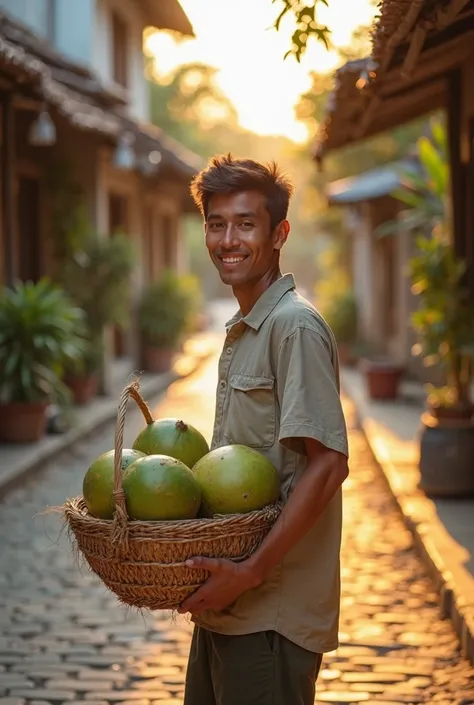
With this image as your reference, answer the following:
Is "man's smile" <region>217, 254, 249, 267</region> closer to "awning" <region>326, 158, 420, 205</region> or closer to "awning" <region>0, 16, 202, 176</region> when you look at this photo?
"awning" <region>0, 16, 202, 176</region>

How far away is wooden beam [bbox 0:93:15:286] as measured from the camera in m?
10.8

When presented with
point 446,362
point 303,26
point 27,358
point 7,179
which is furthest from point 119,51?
point 303,26

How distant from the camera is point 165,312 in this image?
19312 millimetres

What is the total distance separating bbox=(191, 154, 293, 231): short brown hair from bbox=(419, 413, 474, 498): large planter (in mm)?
5653

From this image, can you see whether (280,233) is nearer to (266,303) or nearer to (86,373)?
(266,303)

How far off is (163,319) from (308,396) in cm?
1689


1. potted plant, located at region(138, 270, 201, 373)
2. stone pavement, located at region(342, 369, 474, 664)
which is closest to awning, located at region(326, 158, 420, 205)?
potted plant, located at region(138, 270, 201, 373)

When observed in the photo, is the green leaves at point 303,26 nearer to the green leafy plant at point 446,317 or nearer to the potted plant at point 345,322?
the green leafy plant at point 446,317

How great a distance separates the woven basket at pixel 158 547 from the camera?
2408mm

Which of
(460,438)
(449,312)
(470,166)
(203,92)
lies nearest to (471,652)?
(460,438)

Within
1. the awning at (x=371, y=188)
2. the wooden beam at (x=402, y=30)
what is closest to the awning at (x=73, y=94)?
the awning at (x=371, y=188)

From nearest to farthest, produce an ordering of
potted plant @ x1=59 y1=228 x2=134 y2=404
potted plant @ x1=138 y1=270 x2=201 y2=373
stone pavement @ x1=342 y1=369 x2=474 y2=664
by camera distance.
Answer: stone pavement @ x1=342 y1=369 x2=474 y2=664, potted plant @ x1=59 y1=228 x2=134 y2=404, potted plant @ x1=138 y1=270 x2=201 y2=373

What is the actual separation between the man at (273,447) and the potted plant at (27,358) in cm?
822

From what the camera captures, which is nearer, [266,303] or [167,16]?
[266,303]
